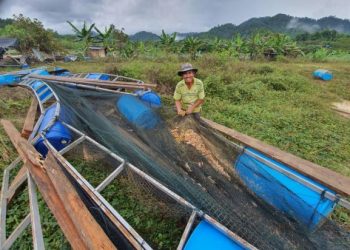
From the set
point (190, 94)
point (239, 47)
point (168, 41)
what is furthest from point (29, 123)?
point (239, 47)

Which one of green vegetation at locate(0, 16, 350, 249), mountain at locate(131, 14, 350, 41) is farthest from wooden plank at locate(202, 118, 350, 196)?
mountain at locate(131, 14, 350, 41)

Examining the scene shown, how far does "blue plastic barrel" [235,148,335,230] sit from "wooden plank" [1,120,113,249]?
6.08 feet

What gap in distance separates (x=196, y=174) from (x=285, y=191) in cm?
96

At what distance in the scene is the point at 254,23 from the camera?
125 metres

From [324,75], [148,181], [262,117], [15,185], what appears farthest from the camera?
[324,75]

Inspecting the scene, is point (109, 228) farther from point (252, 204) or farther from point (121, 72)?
point (121, 72)

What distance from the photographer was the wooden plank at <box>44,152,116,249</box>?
5.75ft

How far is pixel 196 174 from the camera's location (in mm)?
2949

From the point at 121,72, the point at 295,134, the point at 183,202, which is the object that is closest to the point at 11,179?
the point at 183,202

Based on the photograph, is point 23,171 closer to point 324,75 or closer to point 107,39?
point 324,75

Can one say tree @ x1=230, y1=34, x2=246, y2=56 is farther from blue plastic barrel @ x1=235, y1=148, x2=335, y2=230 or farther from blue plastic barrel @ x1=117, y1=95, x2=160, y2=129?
blue plastic barrel @ x1=235, y1=148, x2=335, y2=230

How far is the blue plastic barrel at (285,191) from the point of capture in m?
2.41

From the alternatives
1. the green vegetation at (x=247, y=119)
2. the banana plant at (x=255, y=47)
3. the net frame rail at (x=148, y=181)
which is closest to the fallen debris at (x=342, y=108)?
the green vegetation at (x=247, y=119)

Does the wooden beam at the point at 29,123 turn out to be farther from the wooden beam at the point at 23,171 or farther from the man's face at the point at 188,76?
the man's face at the point at 188,76
